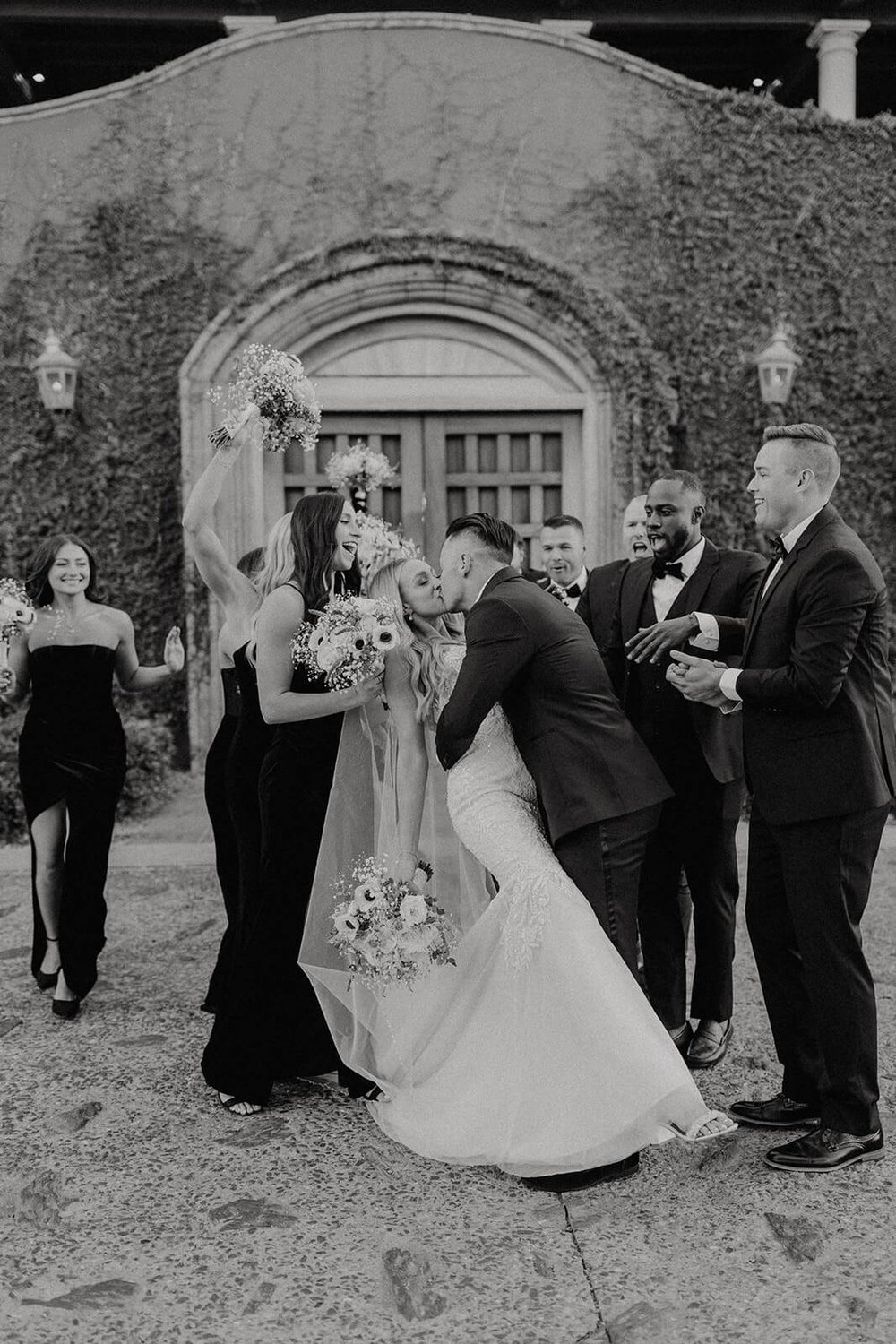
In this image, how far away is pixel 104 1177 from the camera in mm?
3332

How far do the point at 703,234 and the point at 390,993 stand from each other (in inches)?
338

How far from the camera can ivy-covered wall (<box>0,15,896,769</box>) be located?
10195 millimetres

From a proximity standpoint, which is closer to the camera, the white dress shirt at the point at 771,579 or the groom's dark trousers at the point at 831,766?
the groom's dark trousers at the point at 831,766

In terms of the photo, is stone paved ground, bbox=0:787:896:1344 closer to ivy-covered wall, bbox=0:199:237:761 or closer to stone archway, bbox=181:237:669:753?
stone archway, bbox=181:237:669:753

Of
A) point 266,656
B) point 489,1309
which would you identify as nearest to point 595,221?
point 266,656

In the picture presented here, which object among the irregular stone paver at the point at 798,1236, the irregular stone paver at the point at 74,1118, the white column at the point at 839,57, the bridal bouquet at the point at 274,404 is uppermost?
the white column at the point at 839,57

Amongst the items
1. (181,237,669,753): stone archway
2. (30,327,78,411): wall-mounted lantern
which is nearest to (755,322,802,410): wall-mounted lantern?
(181,237,669,753): stone archway

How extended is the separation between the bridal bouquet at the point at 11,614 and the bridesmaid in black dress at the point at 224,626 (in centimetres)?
70

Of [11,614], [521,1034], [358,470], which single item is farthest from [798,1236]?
[358,470]

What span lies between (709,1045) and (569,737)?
59.1 inches

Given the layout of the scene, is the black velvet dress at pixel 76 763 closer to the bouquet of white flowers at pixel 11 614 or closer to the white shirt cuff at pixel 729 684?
the bouquet of white flowers at pixel 11 614

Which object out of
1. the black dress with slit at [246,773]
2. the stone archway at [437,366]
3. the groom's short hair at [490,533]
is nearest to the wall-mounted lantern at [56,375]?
the stone archway at [437,366]

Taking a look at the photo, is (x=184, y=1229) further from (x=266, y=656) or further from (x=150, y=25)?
(x=150, y=25)

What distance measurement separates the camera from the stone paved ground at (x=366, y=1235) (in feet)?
8.52
